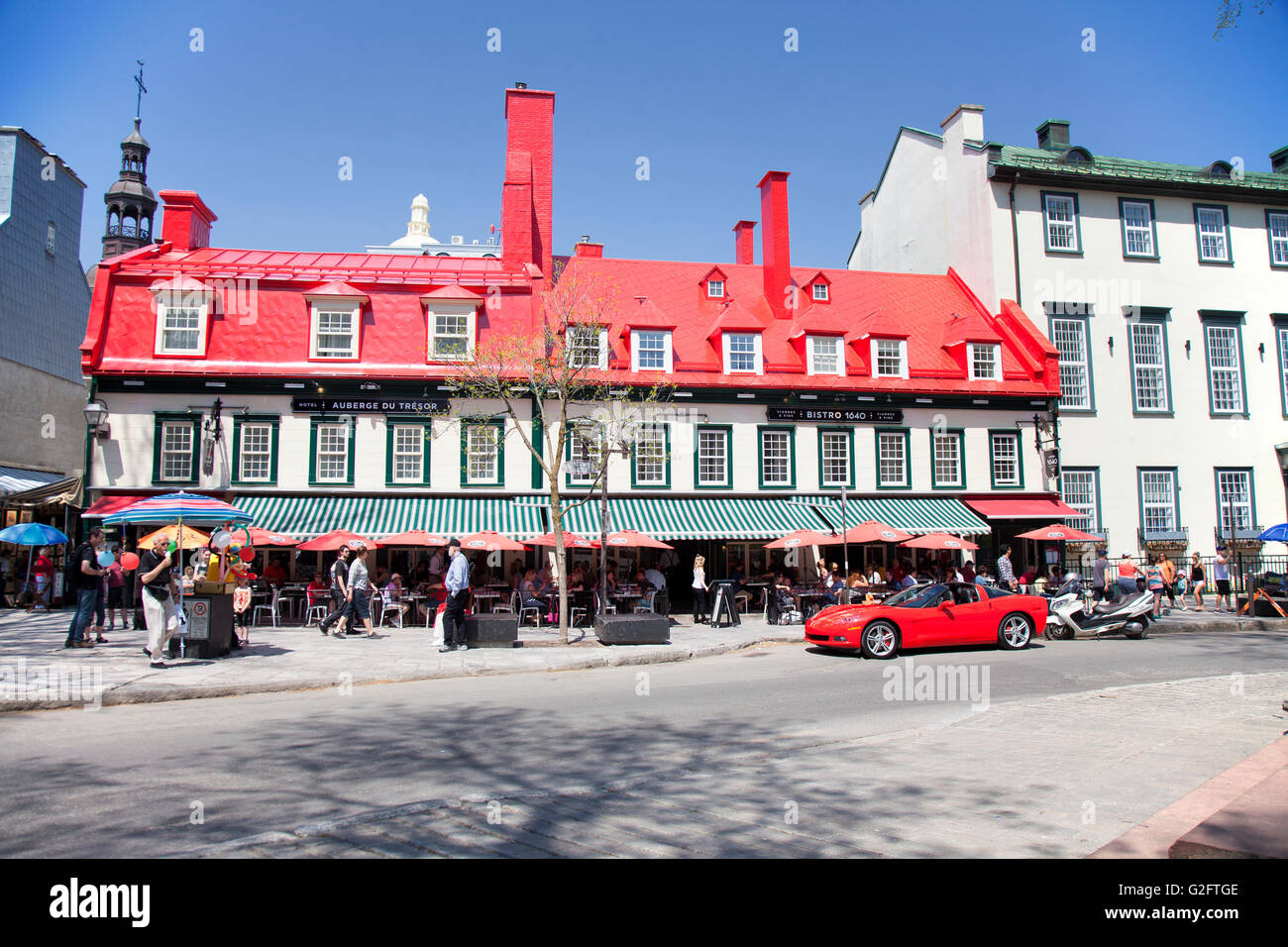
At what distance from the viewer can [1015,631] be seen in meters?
15.9

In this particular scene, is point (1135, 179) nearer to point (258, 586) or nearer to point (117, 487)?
point (258, 586)

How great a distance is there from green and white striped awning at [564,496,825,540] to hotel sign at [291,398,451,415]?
17.0 ft

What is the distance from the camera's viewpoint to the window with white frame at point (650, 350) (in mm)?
26547

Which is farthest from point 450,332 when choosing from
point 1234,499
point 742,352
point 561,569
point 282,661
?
point 1234,499

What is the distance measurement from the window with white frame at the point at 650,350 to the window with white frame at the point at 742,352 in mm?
1992

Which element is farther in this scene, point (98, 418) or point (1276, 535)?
point (98, 418)

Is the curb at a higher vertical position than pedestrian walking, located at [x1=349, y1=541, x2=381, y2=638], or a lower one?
lower

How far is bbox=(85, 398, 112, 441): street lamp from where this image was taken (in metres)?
23.1

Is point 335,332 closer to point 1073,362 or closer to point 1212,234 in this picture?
point 1073,362

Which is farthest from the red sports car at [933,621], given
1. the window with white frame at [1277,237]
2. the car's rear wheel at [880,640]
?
the window with white frame at [1277,237]

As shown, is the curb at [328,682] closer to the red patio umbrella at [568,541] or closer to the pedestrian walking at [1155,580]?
the red patio umbrella at [568,541]

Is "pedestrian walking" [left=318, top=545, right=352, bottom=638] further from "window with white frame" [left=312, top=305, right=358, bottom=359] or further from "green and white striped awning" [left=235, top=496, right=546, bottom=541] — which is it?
"window with white frame" [left=312, top=305, right=358, bottom=359]

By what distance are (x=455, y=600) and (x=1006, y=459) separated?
66.6ft

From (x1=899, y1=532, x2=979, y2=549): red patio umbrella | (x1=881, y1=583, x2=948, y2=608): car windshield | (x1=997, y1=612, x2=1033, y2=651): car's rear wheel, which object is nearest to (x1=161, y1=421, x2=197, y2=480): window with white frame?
(x1=881, y1=583, x2=948, y2=608): car windshield
